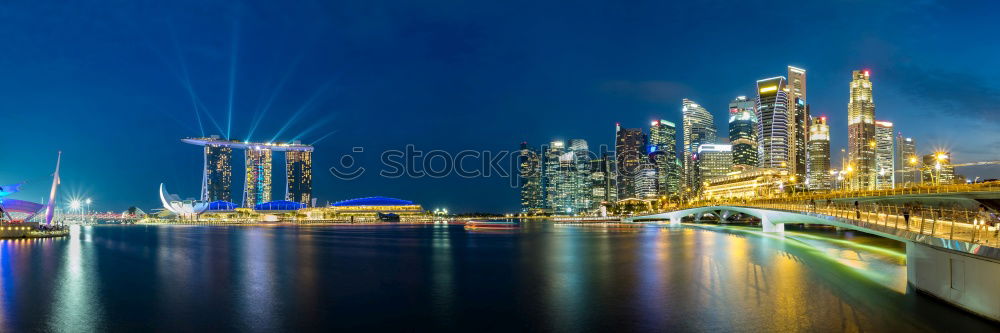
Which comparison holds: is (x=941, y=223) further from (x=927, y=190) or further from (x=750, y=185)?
(x=750, y=185)

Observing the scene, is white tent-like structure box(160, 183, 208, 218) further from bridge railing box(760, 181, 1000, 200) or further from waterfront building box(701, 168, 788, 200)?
bridge railing box(760, 181, 1000, 200)

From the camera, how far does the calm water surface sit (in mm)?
18406

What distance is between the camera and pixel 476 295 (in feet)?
80.4

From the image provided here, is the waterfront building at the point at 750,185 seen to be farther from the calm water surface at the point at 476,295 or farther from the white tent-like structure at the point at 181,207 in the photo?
the white tent-like structure at the point at 181,207

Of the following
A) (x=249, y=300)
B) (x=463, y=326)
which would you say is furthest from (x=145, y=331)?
(x=463, y=326)

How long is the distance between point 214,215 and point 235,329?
189362mm

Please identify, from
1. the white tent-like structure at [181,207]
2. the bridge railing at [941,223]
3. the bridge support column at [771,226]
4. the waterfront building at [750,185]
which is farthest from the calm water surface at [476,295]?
the white tent-like structure at [181,207]

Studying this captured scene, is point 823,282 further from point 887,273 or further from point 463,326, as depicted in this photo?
point 463,326

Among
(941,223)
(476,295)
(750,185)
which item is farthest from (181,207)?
(941,223)

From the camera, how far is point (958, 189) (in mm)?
50094

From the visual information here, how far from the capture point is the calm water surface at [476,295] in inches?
725

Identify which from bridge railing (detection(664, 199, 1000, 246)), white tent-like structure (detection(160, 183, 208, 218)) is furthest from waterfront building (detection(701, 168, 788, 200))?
white tent-like structure (detection(160, 183, 208, 218))

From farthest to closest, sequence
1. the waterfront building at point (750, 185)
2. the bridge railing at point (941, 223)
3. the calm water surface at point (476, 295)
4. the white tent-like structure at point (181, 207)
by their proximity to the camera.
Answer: the white tent-like structure at point (181, 207)
the waterfront building at point (750, 185)
the calm water surface at point (476, 295)
the bridge railing at point (941, 223)

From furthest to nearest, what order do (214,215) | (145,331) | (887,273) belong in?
1. (214,215)
2. (887,273)
3. (145,331)
